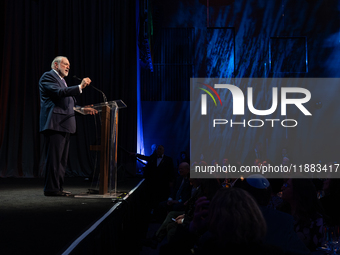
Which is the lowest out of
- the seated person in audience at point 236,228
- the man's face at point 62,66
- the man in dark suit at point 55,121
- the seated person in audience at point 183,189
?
the seated person in audience at point 183,189

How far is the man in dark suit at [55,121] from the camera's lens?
9.33 ft

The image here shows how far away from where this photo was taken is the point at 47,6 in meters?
6.23

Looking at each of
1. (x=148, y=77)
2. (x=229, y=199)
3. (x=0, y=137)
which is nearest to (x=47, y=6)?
(x=0, y=137)

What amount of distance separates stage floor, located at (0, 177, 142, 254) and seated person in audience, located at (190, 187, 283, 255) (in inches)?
24.1

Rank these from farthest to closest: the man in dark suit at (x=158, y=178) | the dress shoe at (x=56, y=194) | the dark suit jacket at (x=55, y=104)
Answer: the man in dark suit at (x=158, y=178), the dress shoe at (x=56, y=194), the dark suit jacket at (x=55, y=104)

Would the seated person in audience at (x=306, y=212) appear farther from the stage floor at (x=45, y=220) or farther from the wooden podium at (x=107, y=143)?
the wooden podium at (x=107, y=143)

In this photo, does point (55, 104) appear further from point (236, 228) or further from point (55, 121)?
point (236, 228)

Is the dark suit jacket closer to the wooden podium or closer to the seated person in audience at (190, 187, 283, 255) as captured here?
the wooden podium

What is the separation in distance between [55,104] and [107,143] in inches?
21.3

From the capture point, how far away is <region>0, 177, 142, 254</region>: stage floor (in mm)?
1427

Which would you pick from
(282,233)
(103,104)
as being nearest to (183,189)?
(103,104)

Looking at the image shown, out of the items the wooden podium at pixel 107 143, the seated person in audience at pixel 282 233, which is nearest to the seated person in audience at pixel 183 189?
the wooden podium at pixel 107 143

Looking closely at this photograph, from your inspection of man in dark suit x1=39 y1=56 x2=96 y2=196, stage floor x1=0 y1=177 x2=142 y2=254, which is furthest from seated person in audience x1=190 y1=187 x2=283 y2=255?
man in dark suit x1=39 y1=56 x2=96 y2=196

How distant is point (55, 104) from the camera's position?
9.57ft
